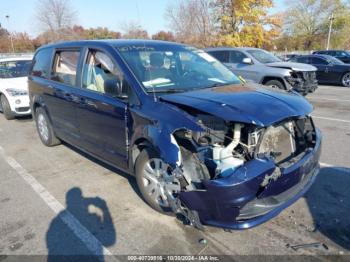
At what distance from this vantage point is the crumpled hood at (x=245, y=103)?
2.75m

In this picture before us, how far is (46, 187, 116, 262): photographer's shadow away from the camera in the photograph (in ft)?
9.45

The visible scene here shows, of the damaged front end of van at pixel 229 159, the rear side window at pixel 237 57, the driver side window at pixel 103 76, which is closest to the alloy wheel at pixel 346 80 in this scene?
the rear side window at pixel 237 57

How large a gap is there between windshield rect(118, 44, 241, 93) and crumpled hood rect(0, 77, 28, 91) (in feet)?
17.9

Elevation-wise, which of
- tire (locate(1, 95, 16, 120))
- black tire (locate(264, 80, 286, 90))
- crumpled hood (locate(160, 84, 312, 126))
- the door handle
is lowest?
tire (locate(1, 95, 16, 120))

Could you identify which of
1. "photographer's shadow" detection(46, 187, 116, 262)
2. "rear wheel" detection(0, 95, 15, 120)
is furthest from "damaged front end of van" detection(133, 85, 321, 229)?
"rear wheel" detection(0, 95, 15, 120)

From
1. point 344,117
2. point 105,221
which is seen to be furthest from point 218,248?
point 344,117

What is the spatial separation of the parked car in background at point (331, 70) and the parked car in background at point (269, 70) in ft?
15.6

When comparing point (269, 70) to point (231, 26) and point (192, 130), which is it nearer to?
point (192, 130)

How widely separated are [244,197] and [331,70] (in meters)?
14.2

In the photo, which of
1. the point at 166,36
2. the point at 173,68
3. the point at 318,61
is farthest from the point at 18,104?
the point at 166,36

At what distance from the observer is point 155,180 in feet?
10.8

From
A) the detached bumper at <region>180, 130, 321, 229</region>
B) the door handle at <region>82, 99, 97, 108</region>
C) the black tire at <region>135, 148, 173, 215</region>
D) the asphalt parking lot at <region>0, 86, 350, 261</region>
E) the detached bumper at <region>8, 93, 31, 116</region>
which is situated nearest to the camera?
the detached bumper at <region>180, 130, 321, 229</region>

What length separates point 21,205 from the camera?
3.79 meters

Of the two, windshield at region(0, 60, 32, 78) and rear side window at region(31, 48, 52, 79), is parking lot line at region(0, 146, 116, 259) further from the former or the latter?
windshield at region(0, 60, 32, 78)
